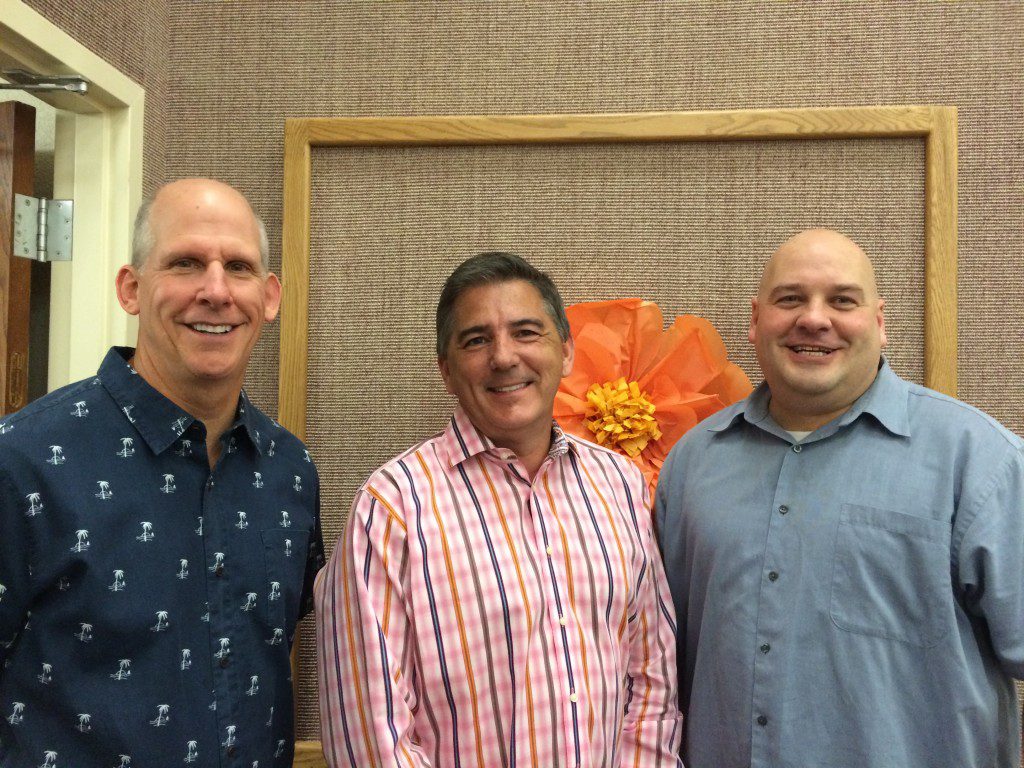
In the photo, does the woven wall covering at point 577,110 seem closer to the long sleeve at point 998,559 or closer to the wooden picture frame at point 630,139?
the wooden picture frame at point 630,139

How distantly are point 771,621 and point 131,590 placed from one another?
112cm

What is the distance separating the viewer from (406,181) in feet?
6.95

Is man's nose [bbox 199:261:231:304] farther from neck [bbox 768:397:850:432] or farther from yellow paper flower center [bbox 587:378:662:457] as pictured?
neck [bbox 768:397:850:432]

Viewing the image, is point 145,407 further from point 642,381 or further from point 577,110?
point 577,110

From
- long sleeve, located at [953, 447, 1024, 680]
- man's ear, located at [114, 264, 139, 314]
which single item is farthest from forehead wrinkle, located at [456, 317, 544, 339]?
long sleeve, located at [953, 447, 1024, 680]

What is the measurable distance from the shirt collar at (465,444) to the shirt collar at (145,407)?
0.45 meters

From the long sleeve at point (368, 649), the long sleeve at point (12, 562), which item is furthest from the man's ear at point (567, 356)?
the long sleeve at point (12, 562)

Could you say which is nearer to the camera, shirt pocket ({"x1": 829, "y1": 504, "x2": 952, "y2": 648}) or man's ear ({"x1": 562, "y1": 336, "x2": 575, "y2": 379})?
shirt pocket ({"x1": 829, "y1": 504, "x2": 952, "y2": 648})

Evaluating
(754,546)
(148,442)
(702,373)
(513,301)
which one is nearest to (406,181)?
(513,301)

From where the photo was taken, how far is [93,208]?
1.95m

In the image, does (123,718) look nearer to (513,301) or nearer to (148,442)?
(148,442)

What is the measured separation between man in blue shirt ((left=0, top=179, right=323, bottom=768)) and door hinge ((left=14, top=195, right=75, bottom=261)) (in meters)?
0.61

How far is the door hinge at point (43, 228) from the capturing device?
5.99 ft

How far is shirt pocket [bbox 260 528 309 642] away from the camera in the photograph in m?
1.45
